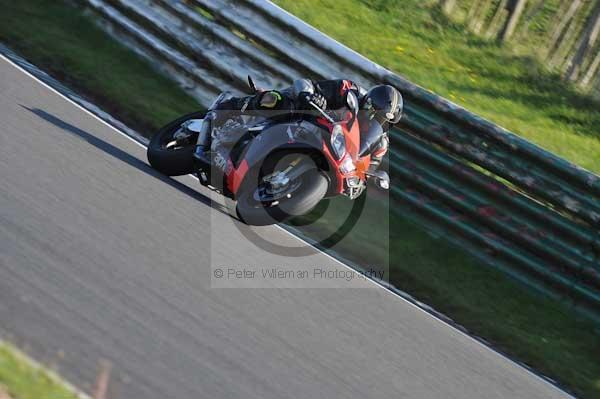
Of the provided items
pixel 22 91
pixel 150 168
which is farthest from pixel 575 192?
pixel 22 91

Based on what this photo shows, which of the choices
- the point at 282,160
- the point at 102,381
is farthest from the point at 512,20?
the point at 102,381

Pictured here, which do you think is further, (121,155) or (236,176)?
(121,155)

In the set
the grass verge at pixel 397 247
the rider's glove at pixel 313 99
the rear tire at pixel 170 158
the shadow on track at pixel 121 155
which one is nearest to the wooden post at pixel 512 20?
the grass verge at pixel 397 247

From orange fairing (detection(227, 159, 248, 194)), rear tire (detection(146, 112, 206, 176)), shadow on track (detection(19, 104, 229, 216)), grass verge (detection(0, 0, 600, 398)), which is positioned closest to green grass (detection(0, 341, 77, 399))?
orange fairing (detection(227, 159, 248, 194))

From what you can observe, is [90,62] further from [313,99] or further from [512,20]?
[512,20]

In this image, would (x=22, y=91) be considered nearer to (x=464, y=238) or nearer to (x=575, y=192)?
(x=464, y=238)

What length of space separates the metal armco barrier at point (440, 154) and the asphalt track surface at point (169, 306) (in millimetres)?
1513

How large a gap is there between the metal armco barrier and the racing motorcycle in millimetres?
1313

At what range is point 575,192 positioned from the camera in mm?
7684

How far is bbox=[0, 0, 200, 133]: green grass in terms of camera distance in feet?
28.2

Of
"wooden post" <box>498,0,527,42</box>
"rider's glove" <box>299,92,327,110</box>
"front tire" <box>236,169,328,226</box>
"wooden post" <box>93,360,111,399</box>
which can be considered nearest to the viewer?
"wooden post" <box>93,360,111,399</box>

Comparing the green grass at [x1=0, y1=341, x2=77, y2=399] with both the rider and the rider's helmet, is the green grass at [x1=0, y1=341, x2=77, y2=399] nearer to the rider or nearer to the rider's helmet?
the rider

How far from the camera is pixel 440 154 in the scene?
8.19 metres

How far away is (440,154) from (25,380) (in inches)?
206
